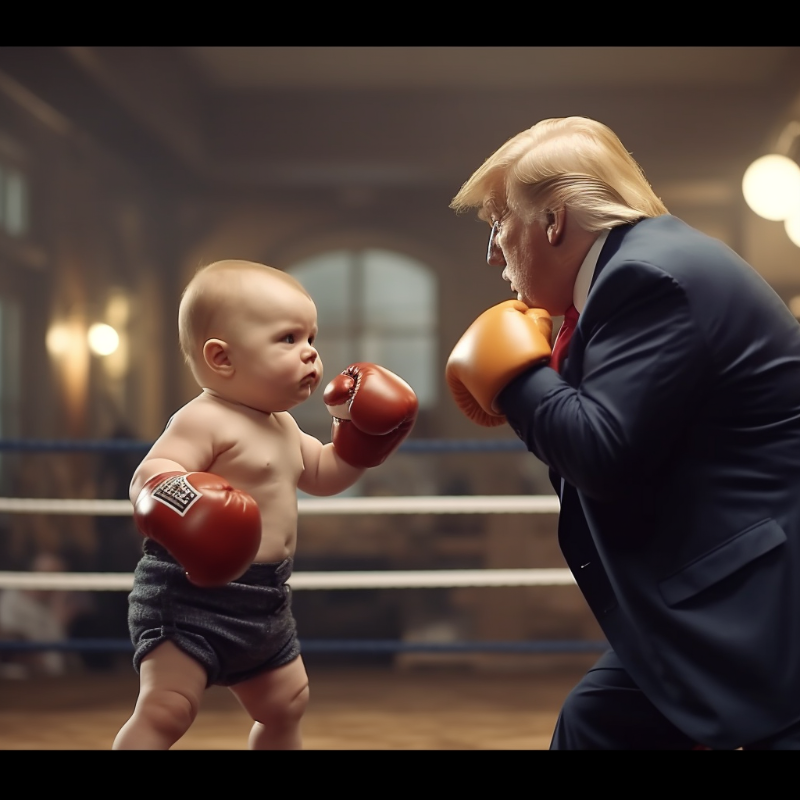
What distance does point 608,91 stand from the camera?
20.1 feet

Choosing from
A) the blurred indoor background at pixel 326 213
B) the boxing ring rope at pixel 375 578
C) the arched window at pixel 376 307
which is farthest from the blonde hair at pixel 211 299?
the arched window at pixel 376 307

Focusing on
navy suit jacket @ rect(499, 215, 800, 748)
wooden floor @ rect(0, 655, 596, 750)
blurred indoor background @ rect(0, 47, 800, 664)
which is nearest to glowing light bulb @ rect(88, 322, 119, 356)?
blurred indoor background @ rect(0, 47, 800, 664)

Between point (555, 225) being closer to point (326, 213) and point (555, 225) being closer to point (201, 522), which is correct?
point (201, 522)

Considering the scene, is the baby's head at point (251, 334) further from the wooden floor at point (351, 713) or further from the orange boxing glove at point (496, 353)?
the wooden floor at point (351, 713)

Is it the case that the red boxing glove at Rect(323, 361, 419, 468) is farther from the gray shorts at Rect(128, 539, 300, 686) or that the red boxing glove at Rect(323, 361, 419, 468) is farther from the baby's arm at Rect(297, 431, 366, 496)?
the gray shorts at Rect(128, 539, 300, 686)

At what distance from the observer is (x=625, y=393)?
920 mm

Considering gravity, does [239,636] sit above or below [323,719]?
above

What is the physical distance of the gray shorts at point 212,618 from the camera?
1096 mm

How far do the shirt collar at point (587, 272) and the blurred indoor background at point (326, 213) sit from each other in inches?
145

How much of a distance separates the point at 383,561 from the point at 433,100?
312cm

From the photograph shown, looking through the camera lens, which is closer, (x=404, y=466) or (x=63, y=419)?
(x=404, y=466)

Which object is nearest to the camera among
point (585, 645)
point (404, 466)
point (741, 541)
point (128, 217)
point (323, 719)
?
point (741, 541)

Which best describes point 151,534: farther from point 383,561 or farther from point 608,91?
point 608,91

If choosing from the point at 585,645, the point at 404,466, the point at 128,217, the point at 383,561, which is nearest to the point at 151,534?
the point at 585,645
